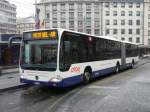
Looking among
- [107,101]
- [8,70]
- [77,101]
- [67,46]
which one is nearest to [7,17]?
[8,70]

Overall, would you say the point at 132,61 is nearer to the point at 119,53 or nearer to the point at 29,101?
the point at 119,53

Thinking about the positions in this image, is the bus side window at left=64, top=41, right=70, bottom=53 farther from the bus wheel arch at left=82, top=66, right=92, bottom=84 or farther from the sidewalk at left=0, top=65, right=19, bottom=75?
the sidewalk at left=0, top=65, right=19, bottom=75

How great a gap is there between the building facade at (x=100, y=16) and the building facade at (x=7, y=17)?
82.9 feet

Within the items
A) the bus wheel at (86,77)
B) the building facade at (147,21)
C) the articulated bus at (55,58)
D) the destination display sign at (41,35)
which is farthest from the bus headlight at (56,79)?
the building facade at (147,21)

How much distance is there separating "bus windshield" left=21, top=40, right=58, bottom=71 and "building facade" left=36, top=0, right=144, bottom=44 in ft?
299

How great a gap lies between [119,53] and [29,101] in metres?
13.9

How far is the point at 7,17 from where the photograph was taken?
128 m

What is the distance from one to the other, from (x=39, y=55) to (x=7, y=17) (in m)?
120

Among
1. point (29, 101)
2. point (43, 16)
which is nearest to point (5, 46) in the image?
point (29, 101)

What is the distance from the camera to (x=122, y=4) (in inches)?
4082

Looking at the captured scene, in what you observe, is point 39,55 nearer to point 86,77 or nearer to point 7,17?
point 86,77

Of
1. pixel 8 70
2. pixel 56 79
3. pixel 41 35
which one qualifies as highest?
pixel 41 35

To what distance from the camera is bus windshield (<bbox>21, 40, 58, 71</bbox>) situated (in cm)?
1199

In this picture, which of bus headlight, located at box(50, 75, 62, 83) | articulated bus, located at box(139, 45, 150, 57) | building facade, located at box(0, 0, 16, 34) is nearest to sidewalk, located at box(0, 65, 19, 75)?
bus headlight, located at box(50, 75, 62, 83)
